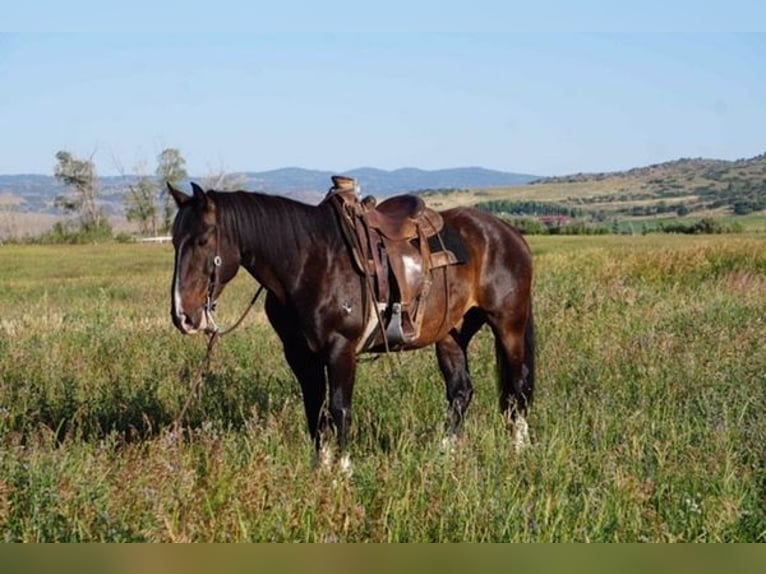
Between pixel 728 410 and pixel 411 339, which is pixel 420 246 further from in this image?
pixel 728 410

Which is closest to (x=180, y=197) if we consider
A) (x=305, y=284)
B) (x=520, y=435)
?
(x=305, y=284)

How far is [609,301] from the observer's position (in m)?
11.8

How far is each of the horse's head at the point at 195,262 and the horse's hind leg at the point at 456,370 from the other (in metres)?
2.11

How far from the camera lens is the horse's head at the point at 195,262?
4992 mm

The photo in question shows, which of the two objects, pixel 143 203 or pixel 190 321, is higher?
pixel 190 321

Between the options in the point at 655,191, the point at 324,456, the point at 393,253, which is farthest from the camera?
the point at 655,191

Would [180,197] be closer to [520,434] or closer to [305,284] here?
[305,284]

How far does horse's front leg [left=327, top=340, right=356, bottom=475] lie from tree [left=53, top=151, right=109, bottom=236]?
54871 mm

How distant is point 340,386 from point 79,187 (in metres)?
64.5

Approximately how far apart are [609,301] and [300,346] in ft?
23.5

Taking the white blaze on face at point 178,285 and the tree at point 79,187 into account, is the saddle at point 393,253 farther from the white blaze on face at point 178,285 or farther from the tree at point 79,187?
the tree at point 79,187

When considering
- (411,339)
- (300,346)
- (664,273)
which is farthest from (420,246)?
(664,273)

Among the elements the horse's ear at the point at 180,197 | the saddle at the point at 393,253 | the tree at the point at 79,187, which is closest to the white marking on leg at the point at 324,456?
the saddle at the point at 393,253

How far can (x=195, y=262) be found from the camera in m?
5.04
